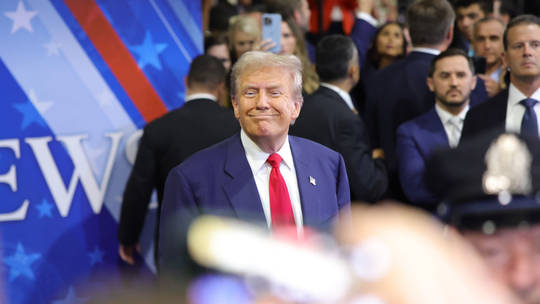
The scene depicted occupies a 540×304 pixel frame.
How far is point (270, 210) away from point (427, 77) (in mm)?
2098

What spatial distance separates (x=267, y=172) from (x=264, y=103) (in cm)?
24

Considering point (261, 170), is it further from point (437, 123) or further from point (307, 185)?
point (437, 123)

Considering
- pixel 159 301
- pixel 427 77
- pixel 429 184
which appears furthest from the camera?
pixel 427 77

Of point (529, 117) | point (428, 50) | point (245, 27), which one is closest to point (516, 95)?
point (529, 117)

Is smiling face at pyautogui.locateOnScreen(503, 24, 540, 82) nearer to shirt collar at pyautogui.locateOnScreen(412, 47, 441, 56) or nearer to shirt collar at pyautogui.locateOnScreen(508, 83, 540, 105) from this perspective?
shirt collar at pyautogui.locateOnScreen(508, 83, 540, 105)

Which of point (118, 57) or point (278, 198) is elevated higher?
point (118, 57)

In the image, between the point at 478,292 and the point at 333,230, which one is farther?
the point at 333,230

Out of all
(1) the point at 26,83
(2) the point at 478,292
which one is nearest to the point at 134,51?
(1) the point at 26,83

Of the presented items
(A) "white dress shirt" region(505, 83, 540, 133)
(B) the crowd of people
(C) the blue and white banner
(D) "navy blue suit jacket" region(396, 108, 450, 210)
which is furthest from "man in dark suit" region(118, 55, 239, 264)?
(A) "white dress shirt" region(505, 83, 540, 133)

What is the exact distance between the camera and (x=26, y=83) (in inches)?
164

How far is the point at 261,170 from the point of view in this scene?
273 centimetres

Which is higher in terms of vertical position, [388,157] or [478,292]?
[478,292]

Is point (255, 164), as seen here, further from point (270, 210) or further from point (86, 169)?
point (86, 169)

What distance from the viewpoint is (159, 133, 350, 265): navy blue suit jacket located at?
103 inches
